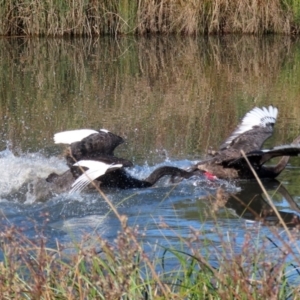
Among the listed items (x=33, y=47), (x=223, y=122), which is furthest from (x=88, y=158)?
(x=33, y=47)

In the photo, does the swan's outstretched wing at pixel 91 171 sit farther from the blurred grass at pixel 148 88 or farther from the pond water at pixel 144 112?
the blurred grass at pixel 148 88

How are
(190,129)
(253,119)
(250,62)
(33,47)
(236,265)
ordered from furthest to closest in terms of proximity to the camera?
(33,47) < (250,62) < (190,129) < (253,119) < (236,265)

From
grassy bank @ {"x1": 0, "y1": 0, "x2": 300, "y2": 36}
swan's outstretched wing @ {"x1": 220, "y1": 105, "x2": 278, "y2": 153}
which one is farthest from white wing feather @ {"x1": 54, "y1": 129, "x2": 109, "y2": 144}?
grassy bank @ {"x1": 0, "y1": 0, "x2": 300, "y2": 36}

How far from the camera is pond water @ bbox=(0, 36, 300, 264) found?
6742 millimetres

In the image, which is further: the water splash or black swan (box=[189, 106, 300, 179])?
black swan (box=[189, 106, 300, 179])

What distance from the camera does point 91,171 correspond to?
283 inches

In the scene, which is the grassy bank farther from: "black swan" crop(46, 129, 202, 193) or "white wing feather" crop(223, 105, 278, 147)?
"black swan" crop(46, 129, 202, 193)

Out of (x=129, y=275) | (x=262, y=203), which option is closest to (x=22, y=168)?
(x=262, y=203)

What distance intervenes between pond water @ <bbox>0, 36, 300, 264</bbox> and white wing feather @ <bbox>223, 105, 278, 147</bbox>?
1.18 ft

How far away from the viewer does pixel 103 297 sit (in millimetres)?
3535

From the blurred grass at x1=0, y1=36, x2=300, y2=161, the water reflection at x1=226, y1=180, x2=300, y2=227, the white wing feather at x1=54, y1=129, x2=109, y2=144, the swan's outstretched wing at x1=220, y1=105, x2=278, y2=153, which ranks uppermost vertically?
the white wing feather at x1=54, y1=129, x2=109, y2=144

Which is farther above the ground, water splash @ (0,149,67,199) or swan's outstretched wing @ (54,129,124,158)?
swan's outstretched wing @ (54,129,124,158)

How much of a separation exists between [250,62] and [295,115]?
21.7ft

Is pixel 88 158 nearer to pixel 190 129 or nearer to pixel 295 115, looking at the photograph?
pixel 190 129
